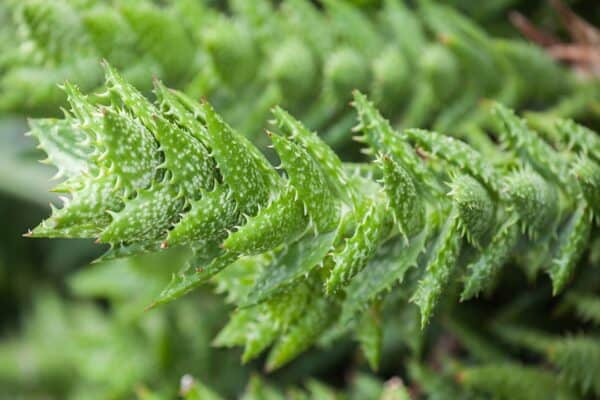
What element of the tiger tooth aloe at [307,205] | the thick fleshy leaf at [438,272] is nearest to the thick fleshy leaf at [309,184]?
the tiger tooth aloe at [307,205]

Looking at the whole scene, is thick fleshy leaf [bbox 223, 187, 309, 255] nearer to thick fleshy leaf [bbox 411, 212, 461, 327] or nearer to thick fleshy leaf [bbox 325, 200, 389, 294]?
thick fleshy leaf [bbox 325, 200, 389, 294]

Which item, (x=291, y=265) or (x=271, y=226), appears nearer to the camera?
(x=271, y=226)

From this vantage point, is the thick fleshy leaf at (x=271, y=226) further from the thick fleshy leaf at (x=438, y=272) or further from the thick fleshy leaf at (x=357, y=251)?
the thick fleshy leaf at (x=438, y=272)

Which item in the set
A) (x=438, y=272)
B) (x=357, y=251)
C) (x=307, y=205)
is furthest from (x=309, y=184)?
(x=438, y=272)

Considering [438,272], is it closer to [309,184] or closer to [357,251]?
[357,251]

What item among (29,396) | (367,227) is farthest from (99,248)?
(367,227)

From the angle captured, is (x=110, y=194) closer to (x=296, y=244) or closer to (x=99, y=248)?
(x=296, y=244)

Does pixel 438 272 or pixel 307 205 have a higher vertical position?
pixel 307 205

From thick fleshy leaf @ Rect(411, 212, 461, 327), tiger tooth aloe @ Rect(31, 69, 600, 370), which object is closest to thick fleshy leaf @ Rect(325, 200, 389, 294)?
tiger tooth aloe @ Rect(31, 69, 600, 370)
